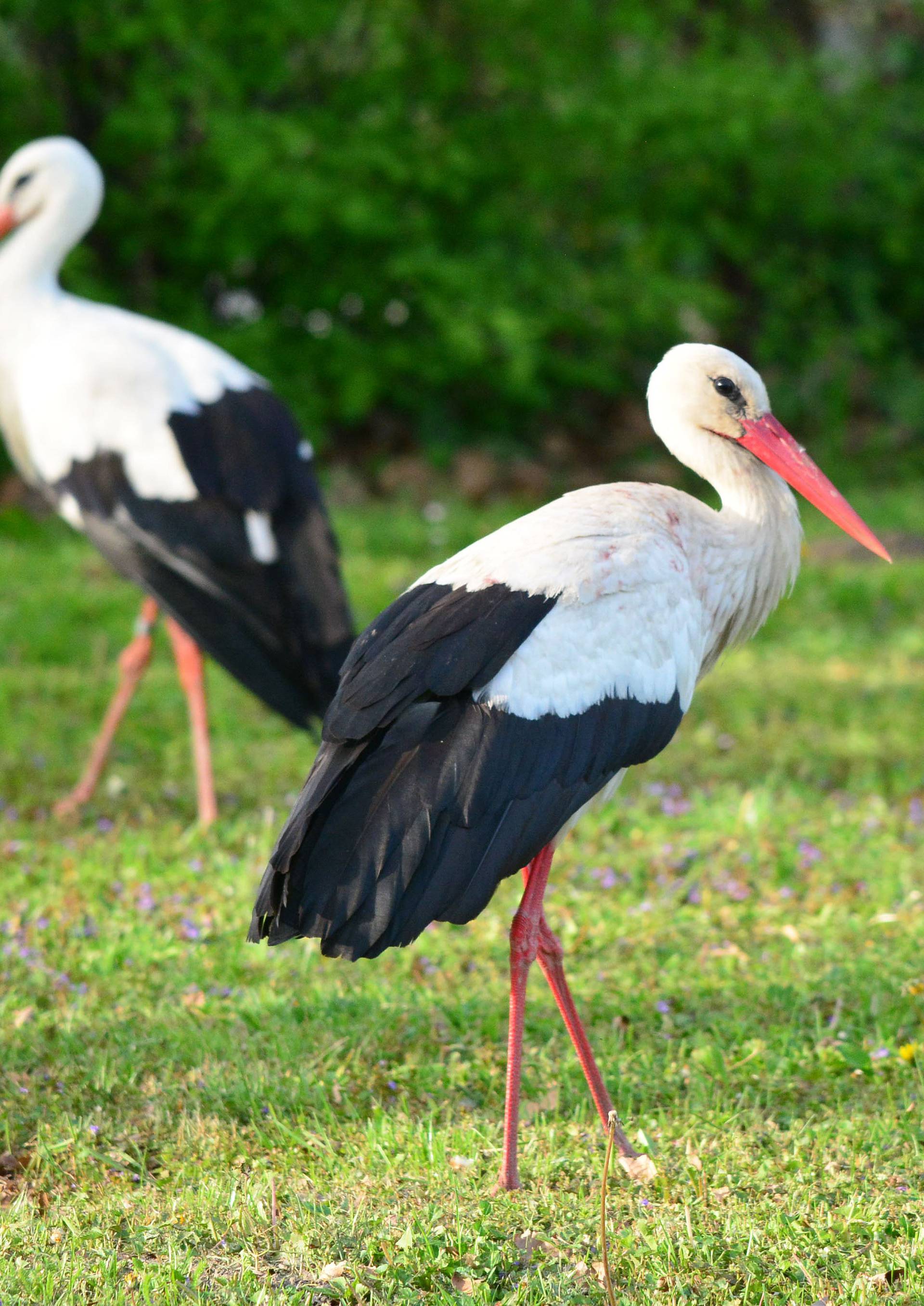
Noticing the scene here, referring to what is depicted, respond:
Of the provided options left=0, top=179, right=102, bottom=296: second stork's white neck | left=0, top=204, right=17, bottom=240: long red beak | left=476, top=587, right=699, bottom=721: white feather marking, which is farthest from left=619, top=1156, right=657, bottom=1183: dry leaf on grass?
left=0, top=204, right=17, bottom=240: long red beak

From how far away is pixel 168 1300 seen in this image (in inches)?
86.1

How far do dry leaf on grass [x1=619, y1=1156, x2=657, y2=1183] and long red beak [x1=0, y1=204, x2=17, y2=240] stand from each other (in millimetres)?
4253

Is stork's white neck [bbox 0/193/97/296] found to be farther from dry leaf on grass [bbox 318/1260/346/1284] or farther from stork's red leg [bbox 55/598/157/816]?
dry leaf on grass [bbox 318/1260/346/1284]

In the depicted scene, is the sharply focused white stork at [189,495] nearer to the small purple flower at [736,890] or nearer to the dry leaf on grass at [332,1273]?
the small purple flower at [736,890]

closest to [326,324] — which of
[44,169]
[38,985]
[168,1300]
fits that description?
[44,169]

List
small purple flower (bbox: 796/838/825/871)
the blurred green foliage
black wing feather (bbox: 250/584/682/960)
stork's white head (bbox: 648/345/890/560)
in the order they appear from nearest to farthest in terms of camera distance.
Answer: black wing feather (bbox: 250/584/682/960) < stork's white head (bbox: 648/345/890/560) < small purple flower (bbox: 796/838/825/871) < the blurred green foliage

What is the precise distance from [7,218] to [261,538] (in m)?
2.01

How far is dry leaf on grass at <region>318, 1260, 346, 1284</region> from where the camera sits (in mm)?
2236

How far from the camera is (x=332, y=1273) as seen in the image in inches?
88.2

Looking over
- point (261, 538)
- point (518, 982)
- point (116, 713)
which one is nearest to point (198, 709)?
point (116, 713)

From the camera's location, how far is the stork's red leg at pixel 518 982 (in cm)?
253

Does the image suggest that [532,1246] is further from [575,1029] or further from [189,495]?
[189,495]

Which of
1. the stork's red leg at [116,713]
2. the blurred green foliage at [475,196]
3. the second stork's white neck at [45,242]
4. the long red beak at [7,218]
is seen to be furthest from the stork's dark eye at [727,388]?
the blurred green foliage at [475,196]

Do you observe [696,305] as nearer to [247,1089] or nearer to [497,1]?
[497,1]
